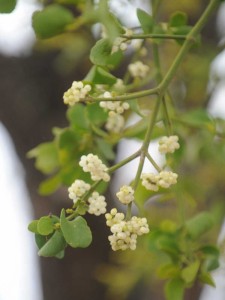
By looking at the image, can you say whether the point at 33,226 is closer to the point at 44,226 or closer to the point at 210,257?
the point at 44,226

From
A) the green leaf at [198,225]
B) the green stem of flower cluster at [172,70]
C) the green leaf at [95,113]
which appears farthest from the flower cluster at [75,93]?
the green leaf at [198,225]

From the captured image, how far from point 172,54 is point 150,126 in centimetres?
91

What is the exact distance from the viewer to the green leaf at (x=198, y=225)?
0.75 meters

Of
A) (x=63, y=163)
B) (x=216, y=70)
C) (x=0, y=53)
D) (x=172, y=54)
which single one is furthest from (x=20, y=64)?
(x=63, y=163)

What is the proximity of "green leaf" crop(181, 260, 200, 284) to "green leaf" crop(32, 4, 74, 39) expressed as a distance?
0.26m

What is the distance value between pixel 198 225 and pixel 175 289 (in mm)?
73

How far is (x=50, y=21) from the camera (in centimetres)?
74

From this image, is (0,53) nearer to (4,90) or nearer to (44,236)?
(4,90)

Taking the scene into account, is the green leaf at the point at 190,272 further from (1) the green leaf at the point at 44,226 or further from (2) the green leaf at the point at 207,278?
(1) the green leaf at the point at 44,226

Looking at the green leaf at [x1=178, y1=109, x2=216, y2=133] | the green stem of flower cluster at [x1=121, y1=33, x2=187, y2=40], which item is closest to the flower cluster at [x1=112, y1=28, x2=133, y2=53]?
the green stem of flower cluster at [x1=121, y1=33, x2=187, y2=40]

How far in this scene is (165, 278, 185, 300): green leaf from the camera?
73cm

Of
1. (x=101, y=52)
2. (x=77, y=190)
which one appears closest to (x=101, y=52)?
(x=101, y=52)

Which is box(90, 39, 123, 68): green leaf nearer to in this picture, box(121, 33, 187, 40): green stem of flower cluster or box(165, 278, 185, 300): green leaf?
box(121, 33, 187, 40): green stem of flower cluster

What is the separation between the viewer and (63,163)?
80 centimetres
